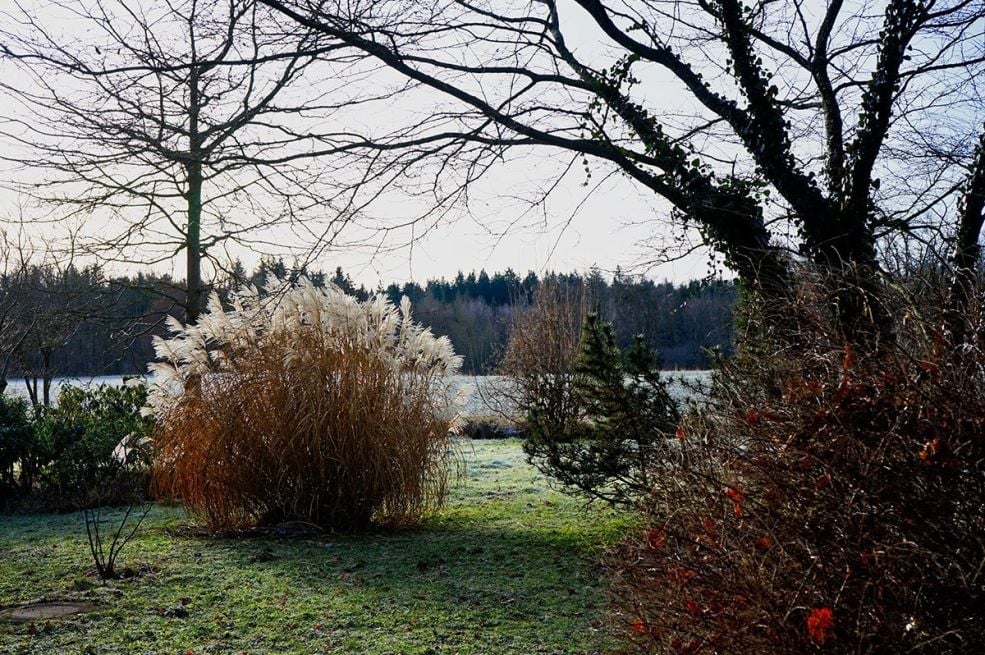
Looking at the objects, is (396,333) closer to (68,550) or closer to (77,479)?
(68,550)

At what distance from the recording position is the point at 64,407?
35.6 feet

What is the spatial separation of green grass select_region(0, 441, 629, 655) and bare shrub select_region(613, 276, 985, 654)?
1005 millimetres

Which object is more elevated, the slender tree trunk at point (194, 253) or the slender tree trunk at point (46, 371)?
the slender tree trunk at point (194, 253)

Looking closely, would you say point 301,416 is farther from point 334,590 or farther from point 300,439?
point 334,590

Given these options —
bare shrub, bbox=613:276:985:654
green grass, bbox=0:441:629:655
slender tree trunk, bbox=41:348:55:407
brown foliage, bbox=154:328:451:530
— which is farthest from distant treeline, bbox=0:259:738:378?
bare shrub, bbox=613:276:985:654

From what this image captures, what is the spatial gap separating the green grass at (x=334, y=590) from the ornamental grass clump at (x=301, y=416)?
375 millimetres

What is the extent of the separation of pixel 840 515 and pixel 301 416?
200 inches

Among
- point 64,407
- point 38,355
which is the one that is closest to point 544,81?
point 64,407

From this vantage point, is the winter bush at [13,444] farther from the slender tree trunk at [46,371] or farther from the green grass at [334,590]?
the slender tree trunk at [46,371]

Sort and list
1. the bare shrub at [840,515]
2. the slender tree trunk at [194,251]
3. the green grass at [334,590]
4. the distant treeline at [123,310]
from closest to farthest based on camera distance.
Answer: the bare shrub at [840,515], the green grass at [334,590], the distant treeline at [123,310], the slender tree trunk at [194,251]

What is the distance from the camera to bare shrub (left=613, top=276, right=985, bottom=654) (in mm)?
→ 2363

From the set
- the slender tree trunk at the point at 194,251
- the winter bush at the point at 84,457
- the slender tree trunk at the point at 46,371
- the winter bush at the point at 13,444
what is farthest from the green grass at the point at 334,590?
the slender tree trunk at the point at 46,371

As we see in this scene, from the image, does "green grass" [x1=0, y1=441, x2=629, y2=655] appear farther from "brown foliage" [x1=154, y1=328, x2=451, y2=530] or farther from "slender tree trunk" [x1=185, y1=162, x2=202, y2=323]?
"slender tree trunk" [x1=185, y1=162, x2=202, y2=323]

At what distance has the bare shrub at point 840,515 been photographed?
7.75ft
